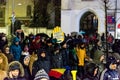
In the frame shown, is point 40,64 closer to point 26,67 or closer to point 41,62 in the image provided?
point 41,62

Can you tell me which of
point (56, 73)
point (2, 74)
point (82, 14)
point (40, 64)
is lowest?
point (56, 73)

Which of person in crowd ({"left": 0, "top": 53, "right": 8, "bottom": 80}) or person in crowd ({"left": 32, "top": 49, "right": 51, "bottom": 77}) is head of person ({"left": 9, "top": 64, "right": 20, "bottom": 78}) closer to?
person in crowd ({"left": 0, "top": 53, "right": 8, "bottom": 80})

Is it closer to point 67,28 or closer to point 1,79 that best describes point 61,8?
point 67,28

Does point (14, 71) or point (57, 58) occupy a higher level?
point (14, 71)

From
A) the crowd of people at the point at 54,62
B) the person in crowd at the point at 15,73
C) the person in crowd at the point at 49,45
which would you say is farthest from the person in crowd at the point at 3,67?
the person in crowd at the point at 49,45

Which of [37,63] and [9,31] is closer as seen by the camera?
[37,63]

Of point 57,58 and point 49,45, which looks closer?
point 57,58

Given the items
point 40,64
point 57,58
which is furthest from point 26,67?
point 57,58

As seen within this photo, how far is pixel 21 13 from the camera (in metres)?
65.8

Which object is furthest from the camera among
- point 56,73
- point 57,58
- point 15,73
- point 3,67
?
point 57,58

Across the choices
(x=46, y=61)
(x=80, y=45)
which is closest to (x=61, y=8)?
(x=80, y=45)

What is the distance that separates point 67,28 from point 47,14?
19.3 ft

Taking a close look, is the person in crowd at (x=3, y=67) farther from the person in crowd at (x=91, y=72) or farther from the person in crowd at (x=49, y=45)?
the person in crowd at (x=49, y=45)

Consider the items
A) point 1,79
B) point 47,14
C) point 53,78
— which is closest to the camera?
point 1,79
